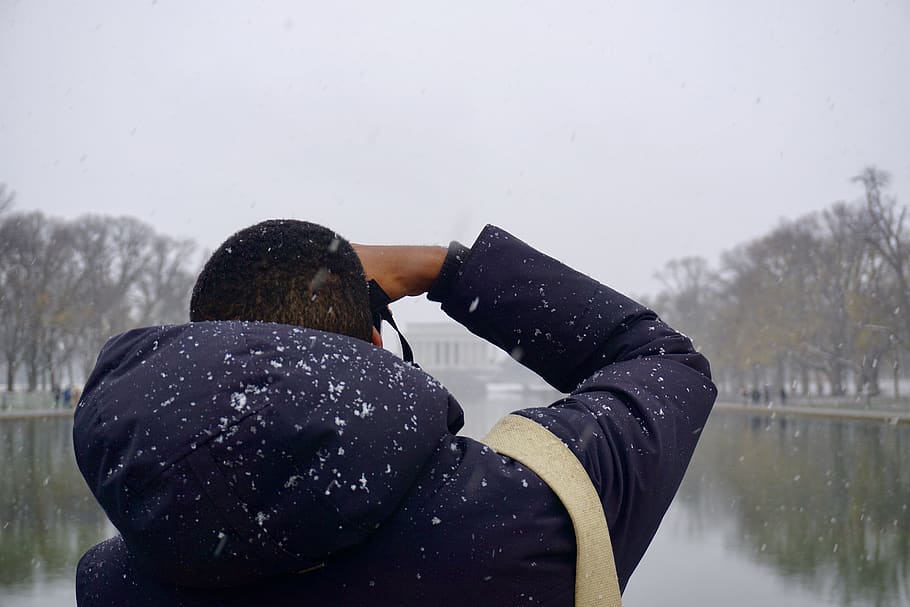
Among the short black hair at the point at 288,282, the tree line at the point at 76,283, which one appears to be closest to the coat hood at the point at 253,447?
the short black hair at the point at 288,282

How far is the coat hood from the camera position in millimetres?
951

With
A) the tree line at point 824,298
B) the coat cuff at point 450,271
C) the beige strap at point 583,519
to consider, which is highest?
the coat cuff at point 450,271

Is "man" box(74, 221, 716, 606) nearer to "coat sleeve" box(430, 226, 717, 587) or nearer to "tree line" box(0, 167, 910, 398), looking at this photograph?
"coat sleeve" box(430, 226, 717, 587)

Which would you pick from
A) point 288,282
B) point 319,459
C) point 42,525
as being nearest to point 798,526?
point 42,525

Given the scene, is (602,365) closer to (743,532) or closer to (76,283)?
(743,532)

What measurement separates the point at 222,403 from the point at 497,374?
10100 centimetres

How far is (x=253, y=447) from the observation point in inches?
37.1

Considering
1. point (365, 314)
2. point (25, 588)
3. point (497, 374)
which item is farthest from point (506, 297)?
point (497, 374)

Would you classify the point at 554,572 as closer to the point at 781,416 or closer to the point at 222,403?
the point at 222,403

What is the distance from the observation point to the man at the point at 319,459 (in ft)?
3.13

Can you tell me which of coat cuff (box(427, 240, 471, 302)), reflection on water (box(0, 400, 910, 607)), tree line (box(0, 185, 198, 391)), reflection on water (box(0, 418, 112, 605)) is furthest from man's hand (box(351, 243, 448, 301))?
tree line (box(0, 185, 198, 391))

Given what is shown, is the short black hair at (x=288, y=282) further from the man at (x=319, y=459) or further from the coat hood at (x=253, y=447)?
the coat hood at (x=253, y=447)

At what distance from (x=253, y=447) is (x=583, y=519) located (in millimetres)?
405

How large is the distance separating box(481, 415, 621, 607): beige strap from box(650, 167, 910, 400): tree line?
41.5 metres
